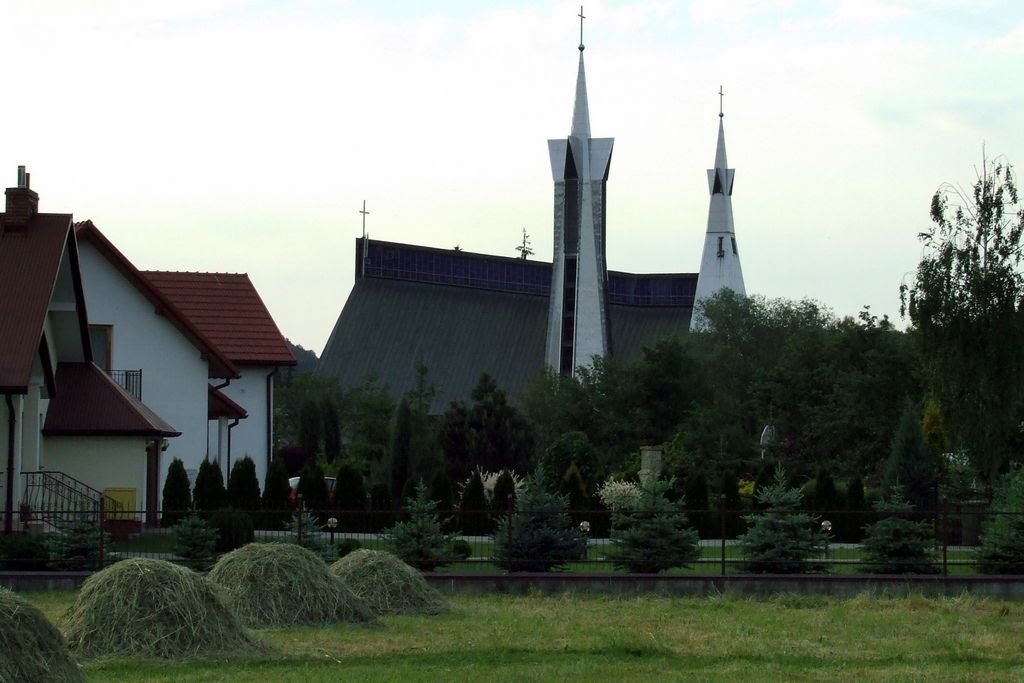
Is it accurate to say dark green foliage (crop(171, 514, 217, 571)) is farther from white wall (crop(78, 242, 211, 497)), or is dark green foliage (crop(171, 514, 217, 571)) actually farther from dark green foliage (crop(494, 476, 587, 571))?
white wall (crop(78, 242, 211, 497))

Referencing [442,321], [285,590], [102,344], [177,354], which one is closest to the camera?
[285,590]

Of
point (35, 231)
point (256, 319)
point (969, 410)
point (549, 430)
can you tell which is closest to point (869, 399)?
point (549, 430)

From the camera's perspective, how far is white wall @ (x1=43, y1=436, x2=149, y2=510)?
28.3 m

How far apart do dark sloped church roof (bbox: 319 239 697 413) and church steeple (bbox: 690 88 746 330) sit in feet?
15.2

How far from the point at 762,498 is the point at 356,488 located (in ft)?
46.9

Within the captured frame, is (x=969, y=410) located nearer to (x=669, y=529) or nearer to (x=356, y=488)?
(x=356, y=488)

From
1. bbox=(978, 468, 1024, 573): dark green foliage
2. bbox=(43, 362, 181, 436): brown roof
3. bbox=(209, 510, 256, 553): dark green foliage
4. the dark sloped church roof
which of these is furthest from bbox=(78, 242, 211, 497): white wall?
the dark sloped church roof

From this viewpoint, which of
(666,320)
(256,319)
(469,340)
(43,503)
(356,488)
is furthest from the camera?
(666,320)

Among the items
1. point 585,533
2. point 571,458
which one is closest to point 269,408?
point 571,458

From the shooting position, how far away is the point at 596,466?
39.4 metres

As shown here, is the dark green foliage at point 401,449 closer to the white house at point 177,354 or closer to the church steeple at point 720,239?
the white house at point 177,354

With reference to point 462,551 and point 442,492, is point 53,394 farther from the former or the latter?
point 462,551

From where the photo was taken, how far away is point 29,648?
10.3m

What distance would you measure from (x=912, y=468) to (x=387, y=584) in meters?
18.3
